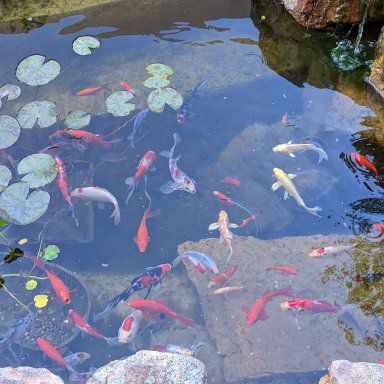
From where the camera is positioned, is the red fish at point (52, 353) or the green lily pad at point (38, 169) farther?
the green lily pad at point (38, 169)

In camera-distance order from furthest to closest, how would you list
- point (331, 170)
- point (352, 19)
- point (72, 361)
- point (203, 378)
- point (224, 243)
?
1. point (352, 19)
2. point (331, 170)
3. point (224, 243)
4. point (72, 361)
5. point (203, 378)

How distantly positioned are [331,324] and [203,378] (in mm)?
1150

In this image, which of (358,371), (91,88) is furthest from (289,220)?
(91,88)

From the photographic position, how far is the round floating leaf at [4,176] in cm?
401

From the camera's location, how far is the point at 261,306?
3506 mm

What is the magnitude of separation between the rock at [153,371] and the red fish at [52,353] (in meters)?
0.57

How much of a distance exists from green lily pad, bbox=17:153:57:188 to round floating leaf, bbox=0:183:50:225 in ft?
0.24

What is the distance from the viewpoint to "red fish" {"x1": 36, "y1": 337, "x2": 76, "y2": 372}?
3.29 metres

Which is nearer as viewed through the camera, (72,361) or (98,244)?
(72,361)

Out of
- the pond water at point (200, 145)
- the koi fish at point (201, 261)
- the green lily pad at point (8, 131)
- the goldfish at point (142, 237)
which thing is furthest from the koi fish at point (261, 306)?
the green lily pad at point (8, 131)

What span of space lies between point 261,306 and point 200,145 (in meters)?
1.60

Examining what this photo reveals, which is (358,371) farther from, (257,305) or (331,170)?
(331,170)

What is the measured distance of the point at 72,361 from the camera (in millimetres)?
3318

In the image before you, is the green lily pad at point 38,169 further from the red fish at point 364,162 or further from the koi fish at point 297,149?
the red fish at point 364,162
